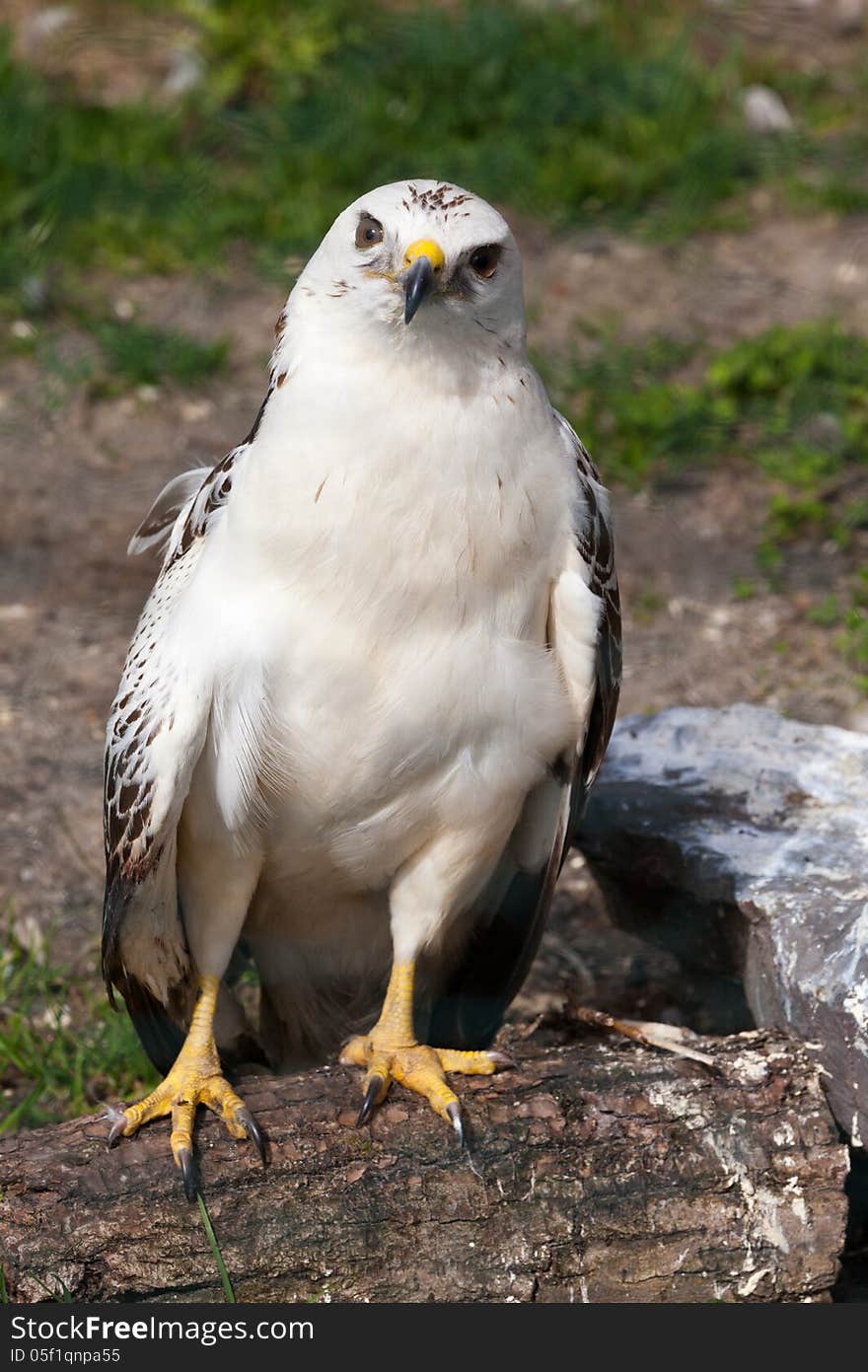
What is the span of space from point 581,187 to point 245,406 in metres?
1.98

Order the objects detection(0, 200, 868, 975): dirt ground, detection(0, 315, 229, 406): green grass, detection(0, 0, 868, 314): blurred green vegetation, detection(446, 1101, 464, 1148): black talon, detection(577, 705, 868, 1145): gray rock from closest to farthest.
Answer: detection(446, 1101, 464, 1148): black talon → detection(577, 705, 868, 1145): gray rock → detection(0, 200, 868, 975): dirt ground → detection(0, 315, 229, 406): green grass → detection(0, 0, 868, 314): blurred green vegetation

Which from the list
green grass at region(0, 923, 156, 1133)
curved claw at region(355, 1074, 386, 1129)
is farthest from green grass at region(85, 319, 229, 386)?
curved claw at region(355, 1074, 386, 1129)

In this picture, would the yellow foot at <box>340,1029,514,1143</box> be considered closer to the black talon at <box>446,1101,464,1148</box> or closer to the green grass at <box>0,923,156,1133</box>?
the black talon at <box>446,1101,464,1148</box>

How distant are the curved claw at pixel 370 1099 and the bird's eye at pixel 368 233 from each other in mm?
1490

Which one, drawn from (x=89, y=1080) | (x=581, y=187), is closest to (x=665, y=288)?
(x=581, y=187)

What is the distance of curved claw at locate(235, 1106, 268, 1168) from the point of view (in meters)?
2.91

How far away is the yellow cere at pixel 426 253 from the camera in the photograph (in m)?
2.74

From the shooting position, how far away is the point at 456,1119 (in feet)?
9.91

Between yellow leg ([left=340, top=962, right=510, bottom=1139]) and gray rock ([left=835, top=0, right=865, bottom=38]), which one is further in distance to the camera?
gray rock ([left=835, top=0, right=865, bottom=38])

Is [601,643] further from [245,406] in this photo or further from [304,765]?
[245,406]

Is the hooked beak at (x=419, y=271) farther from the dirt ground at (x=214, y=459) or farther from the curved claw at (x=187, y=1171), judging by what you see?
the dirt ground at (x=214, y=459)

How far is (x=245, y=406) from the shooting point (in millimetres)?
6211

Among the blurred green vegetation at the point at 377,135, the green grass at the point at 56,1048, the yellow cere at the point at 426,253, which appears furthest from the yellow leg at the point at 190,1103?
the blurred green vegetation at the point at 377,135

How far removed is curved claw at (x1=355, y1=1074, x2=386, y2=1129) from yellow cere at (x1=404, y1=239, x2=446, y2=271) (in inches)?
57.2
